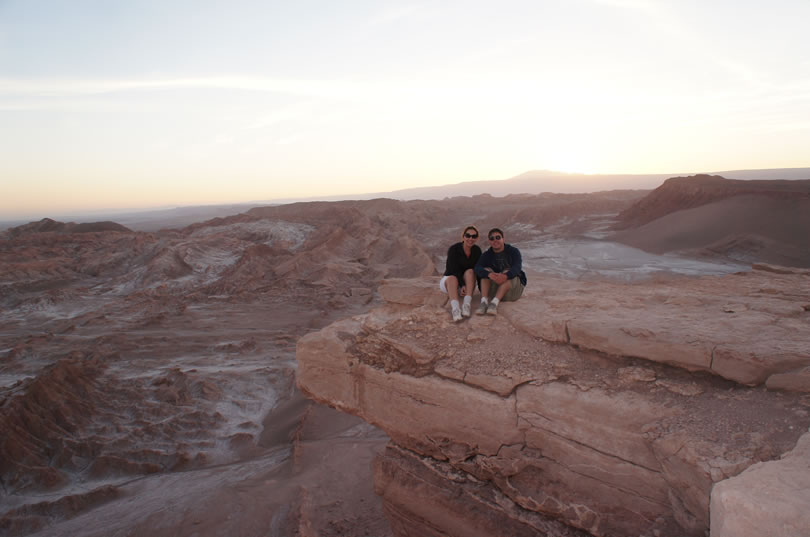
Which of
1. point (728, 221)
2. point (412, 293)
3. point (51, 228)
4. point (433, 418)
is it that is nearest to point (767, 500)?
point (433, 418)

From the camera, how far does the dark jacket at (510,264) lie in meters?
4.06

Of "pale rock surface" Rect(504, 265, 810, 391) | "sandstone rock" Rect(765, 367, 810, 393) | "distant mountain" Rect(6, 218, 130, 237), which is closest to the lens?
"sandstone rock" Rect(765, 367, 810, 393)

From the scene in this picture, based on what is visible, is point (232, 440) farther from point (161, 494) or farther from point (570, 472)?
point (570, 472)

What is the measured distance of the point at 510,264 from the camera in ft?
13.8

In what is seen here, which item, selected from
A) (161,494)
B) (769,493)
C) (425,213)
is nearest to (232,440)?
(161,494)

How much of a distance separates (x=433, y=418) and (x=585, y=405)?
1149 mm

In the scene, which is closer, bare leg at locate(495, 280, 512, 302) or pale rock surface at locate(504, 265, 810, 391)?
pale rock surface at locate(504, 265, 810, 391)

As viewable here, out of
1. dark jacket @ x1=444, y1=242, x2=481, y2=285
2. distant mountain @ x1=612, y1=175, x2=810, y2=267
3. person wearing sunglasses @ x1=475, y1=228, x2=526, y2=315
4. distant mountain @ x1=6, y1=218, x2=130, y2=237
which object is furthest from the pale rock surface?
distant mountain @ x1=6, y1=218, x2=130, y2=237

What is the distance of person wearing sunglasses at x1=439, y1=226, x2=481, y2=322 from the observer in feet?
13.4

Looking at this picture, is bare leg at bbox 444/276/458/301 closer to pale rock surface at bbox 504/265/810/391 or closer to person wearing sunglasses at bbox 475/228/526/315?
person wearing sunglasses at bbox 475/228/526/315

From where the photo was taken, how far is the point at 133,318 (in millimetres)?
11422

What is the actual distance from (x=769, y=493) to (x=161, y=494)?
219 inches

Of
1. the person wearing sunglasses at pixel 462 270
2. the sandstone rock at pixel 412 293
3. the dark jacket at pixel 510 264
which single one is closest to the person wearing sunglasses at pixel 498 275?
the dark jacket at pixel 510 264

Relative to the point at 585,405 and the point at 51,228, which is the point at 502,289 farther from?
the point at 51,228
